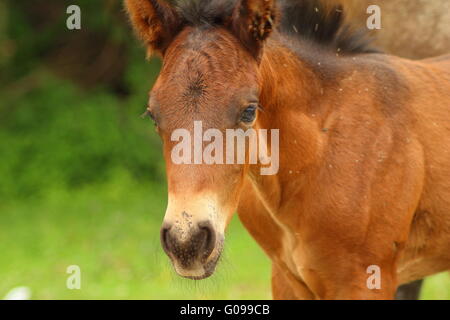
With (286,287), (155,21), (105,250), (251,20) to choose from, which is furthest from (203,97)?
(105,250)

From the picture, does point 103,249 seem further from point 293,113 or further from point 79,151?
point 293,113

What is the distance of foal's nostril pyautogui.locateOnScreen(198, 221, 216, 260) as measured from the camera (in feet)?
9.86

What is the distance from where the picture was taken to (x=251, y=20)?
11.0ft

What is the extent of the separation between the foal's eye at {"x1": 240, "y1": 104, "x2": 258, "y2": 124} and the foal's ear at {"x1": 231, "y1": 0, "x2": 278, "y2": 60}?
0.29 m

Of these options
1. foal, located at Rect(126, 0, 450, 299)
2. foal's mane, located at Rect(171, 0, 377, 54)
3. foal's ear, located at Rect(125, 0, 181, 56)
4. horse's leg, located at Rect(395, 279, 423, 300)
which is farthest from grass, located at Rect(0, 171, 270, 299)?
foal's ear, located at Rect(125, 0, 181, 56)

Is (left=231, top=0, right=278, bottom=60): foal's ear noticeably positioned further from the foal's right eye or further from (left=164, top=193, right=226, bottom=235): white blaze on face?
(left=164, top=193, right=226, bottom=235): white blaze on face

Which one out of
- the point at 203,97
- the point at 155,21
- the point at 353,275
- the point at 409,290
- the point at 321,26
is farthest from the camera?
the point at 409,290

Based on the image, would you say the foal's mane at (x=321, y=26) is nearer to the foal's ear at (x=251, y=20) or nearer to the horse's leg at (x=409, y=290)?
the foal's ear at (x=251, y=20)

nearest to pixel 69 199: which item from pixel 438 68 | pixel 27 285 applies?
pixel 27 285

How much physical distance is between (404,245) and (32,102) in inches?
377

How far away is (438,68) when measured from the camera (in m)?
4.20

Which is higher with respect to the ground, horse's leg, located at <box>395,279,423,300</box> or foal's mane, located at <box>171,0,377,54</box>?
foal's mane, located at <box>171,0,377,54</box>

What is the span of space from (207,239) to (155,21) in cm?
110

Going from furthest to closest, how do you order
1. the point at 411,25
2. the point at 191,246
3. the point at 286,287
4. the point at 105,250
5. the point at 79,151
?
the point at 79,151 < the point at 105,250 < the point at 411,25 < the point at 286,287 < the point at 191,246
